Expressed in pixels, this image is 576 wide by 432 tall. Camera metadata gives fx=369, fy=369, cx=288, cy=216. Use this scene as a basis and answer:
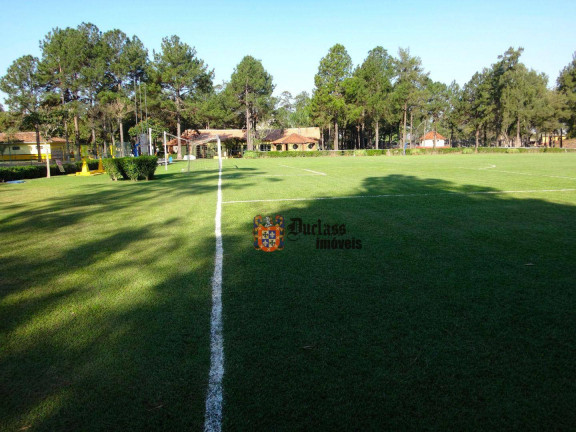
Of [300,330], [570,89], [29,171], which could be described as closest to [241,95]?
[29,171]

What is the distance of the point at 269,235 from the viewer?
243 inches

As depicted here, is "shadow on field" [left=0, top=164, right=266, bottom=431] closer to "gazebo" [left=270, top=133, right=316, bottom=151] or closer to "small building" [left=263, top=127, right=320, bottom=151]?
"gazebo" [left=270, top=133, right=316, bottom=151]

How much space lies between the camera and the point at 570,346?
2.81 m

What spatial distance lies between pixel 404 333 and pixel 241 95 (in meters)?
70.1

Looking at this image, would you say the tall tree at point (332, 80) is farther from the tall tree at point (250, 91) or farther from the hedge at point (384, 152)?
the tall tree at point (250, 91)

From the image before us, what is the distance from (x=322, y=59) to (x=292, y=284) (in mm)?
68076

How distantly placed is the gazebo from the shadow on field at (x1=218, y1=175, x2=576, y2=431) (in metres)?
68.0

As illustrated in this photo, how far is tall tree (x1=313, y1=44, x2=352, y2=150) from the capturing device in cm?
6444

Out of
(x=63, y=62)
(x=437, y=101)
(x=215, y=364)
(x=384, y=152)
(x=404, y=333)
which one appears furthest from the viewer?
(x=437, y=101)

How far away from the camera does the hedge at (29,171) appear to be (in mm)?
21359

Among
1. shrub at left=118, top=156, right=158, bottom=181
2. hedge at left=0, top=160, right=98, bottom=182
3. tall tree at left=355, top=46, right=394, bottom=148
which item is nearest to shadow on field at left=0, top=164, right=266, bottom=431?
shrub at left=118, top=156, right=158, bottom=181

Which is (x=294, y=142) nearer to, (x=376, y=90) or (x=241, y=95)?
(x=241, y=95)

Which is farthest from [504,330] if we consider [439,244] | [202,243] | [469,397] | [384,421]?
[202,243]

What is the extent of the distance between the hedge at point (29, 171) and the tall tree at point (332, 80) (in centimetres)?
4484
